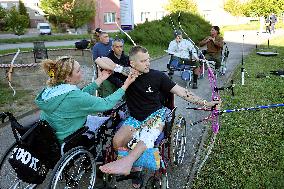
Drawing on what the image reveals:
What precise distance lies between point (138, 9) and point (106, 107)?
34.7m

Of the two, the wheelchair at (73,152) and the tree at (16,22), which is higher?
the tree at (16,22)

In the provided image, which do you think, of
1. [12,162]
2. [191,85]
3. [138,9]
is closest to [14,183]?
[12,162]

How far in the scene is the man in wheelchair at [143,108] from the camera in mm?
3576

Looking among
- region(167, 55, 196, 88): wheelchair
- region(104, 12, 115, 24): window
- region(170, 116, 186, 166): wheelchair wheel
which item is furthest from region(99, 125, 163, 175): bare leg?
region(104, 12, 115, 24): window

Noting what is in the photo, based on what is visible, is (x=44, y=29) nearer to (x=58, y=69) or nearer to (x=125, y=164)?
(x=58, y=69)

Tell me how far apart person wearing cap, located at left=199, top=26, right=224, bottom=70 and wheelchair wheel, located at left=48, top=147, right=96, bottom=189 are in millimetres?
6818

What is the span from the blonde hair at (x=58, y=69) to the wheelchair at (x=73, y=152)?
0.52 m

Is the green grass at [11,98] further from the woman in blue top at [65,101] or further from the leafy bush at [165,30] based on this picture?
the leafy bush at [165,30]

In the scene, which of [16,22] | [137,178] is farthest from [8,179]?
[16,22]

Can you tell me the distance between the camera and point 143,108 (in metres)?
4.11

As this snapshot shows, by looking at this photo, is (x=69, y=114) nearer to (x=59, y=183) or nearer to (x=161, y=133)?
(x=59, y=183)

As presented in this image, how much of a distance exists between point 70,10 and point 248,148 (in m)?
31.6

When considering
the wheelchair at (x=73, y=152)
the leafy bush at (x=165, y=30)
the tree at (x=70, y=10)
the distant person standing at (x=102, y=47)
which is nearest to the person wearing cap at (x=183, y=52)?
the distant person standing at (x=102, y=47)

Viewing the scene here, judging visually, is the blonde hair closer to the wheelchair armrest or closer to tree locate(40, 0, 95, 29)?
the wheelchair armrest
